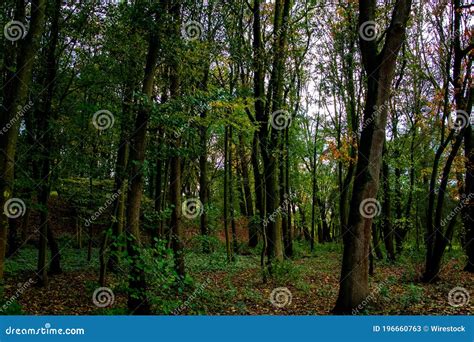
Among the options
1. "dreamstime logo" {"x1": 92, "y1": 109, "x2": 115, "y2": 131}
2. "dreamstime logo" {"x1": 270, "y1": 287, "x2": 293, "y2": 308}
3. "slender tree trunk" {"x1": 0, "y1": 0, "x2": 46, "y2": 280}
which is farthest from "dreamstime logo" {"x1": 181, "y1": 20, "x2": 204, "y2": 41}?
"dreamstime logo" {"x1": 270, "y1": 287, "x2": 293, "y2": 308}

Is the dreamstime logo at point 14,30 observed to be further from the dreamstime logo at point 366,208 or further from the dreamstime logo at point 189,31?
the dreamstime logo at point 366,208

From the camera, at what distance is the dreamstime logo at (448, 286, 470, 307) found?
338 inches

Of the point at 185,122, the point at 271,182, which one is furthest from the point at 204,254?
the point at 185,122

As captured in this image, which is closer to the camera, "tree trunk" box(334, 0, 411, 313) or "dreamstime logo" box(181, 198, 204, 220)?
"tree trunk" box(334, 0, 411, 313)

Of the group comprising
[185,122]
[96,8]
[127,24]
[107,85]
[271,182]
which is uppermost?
[96,8]

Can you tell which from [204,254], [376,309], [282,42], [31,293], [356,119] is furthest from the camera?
[204,254]

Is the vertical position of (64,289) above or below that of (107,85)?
below

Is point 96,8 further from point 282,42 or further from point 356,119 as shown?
point 356,119

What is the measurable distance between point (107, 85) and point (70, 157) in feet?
7.67

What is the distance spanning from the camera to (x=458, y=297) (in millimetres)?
9156

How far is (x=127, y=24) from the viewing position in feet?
28.5

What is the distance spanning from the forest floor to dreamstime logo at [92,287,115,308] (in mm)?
148

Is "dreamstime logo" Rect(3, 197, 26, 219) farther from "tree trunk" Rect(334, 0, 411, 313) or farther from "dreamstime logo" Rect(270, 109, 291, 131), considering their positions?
"dreamstime logo" Rect(270, 109, 291, 131)

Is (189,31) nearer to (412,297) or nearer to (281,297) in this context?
(281,297)
